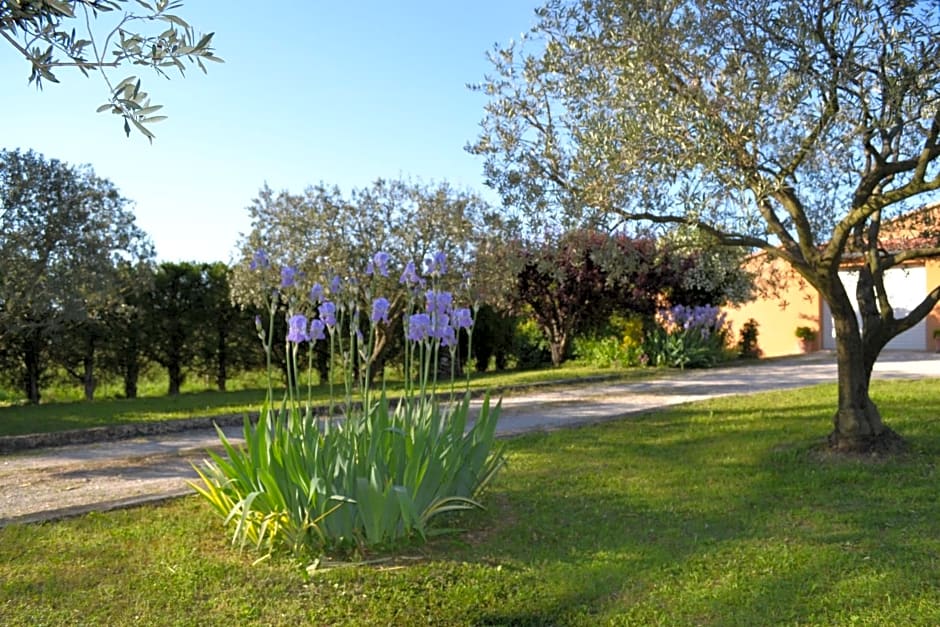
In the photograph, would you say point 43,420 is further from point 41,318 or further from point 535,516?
point 535,516

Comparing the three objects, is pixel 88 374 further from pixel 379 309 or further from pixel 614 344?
pixel 379 309

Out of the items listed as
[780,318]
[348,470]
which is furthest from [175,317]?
[780,318]

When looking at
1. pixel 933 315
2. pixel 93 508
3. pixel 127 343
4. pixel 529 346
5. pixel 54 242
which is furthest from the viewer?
pixel 529 346

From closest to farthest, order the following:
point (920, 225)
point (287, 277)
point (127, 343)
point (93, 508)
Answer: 1. point (287, 277)
2. point (93, 508)
3. point (920, 225)
4. point (127, 343)

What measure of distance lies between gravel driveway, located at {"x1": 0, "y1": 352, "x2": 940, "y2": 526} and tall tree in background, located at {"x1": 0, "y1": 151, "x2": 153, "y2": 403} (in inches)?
124

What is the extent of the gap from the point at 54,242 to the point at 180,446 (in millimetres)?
4674

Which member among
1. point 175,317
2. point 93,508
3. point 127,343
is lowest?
point 93,508

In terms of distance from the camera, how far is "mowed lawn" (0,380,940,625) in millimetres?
4645

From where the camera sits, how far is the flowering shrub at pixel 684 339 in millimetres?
19750

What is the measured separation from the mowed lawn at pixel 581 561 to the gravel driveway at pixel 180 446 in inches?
36.3

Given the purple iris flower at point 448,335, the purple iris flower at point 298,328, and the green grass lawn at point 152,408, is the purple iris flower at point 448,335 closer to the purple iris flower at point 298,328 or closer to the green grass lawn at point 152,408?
the purple iris flower at point 298,328

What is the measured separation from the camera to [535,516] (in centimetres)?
639

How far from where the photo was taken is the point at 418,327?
6.12 meters

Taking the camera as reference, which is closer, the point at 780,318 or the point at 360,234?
the point at 360,234
